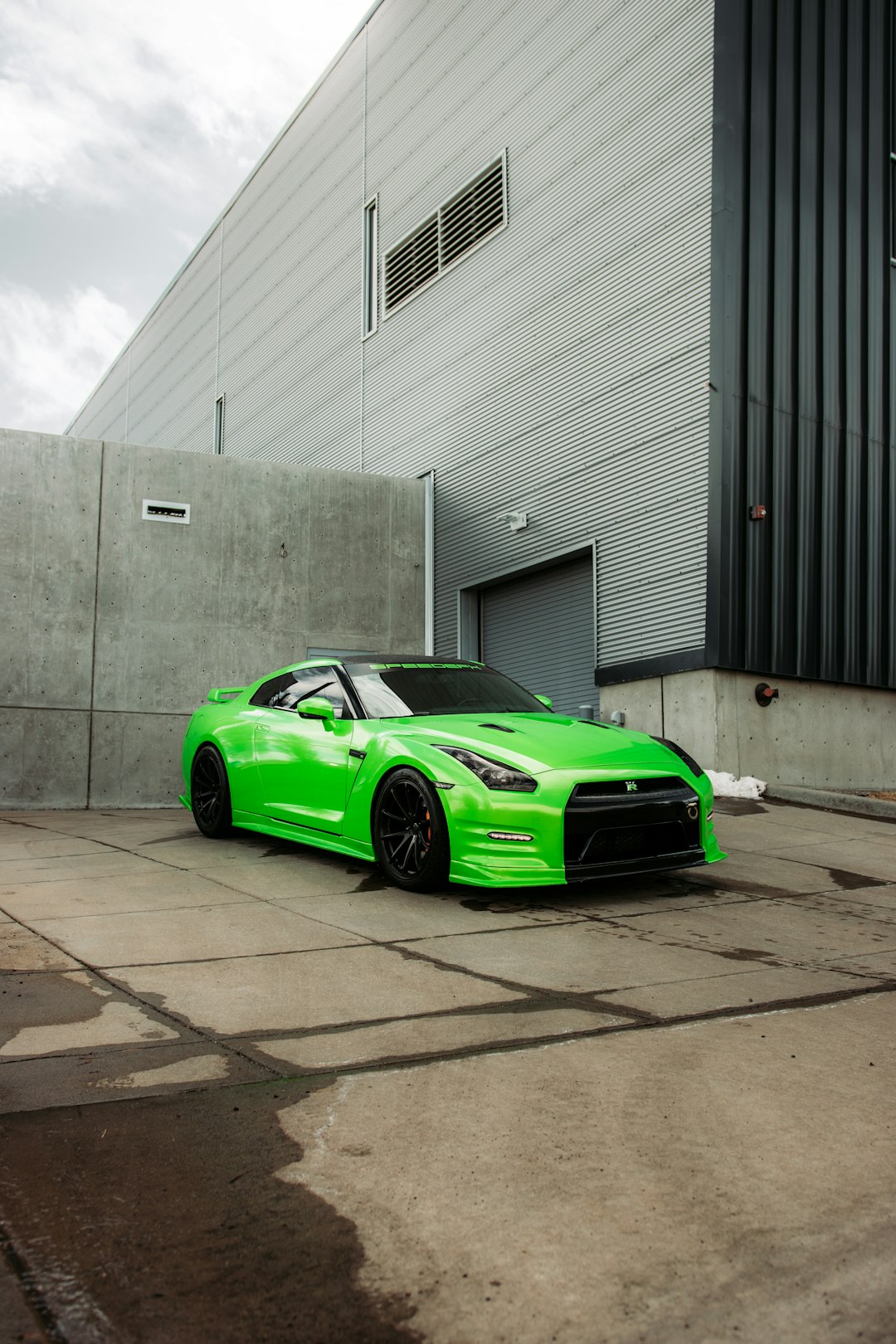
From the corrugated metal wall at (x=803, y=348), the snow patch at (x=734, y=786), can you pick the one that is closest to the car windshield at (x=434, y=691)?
the snow patch at (x=734, y=786)

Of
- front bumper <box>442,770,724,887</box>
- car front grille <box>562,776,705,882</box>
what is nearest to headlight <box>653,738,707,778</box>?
car front grille <box>562,776,705,882</box>

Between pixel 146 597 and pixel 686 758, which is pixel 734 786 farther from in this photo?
pixel 146 597

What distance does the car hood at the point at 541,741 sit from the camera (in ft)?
19.0

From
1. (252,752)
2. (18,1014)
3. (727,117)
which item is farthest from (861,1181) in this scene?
(727,117)

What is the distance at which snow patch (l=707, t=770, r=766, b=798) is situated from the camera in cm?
1094

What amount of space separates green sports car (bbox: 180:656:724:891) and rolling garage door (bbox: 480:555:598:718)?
6.38 m

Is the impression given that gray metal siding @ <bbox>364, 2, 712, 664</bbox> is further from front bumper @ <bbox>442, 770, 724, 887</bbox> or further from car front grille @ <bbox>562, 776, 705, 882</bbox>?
front bumper @ <bbox>442, 770, 724, 887</bbox>

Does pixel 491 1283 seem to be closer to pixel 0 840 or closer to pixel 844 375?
pixel 0 840

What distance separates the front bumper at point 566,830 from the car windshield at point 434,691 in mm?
1149

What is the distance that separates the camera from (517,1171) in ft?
7.49

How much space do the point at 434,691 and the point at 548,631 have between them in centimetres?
772

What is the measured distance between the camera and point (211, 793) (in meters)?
8.18

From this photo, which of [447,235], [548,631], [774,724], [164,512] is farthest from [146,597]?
[447,235]

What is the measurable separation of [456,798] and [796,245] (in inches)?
390
